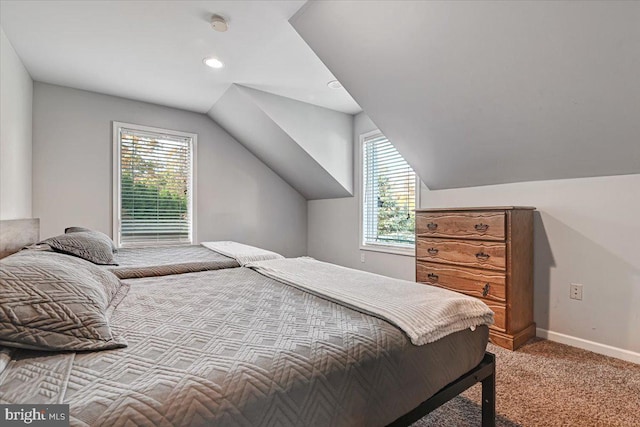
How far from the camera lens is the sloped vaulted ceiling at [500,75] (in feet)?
5.30

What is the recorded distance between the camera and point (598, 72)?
168 cm

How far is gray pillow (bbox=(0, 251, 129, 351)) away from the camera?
0.78m

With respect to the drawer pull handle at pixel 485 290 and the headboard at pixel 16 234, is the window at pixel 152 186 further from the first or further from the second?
the drawer pull handle at pixel 485 290

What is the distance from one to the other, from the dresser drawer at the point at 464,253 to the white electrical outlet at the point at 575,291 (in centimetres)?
55

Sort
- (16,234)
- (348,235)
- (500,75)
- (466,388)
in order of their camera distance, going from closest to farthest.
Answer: (466,388) → (500,75) → (16,234) → (348,235)

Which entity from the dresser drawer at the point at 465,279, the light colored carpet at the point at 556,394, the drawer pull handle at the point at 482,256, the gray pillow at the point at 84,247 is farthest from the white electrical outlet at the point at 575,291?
the gray pillow at the point at 84,247

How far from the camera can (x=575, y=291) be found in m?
2.26

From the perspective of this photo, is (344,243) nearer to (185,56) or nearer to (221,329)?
(185,56)

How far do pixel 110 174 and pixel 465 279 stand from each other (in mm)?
3724

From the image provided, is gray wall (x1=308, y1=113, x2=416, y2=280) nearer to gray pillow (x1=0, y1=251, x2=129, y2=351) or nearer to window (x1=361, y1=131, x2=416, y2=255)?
window (x1=361, y1=131, x2=416, y2=255)

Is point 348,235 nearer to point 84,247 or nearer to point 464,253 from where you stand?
point 464,253

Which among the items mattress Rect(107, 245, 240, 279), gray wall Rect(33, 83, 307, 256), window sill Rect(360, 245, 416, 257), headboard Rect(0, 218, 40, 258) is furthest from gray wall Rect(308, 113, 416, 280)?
headboard Rect(0, 218, 40, 258)

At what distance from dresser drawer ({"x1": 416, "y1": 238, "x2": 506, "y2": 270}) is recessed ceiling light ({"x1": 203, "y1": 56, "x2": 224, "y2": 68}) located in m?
2.37

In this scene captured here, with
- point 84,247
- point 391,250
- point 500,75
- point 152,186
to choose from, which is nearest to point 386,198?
point 391,250
